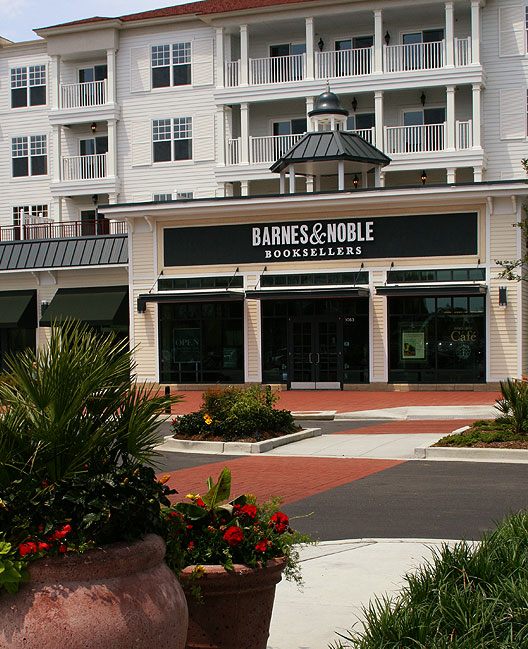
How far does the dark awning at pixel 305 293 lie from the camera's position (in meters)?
29.6

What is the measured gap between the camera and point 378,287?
2958cm

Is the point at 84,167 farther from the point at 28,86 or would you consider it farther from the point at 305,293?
the point at 305,293

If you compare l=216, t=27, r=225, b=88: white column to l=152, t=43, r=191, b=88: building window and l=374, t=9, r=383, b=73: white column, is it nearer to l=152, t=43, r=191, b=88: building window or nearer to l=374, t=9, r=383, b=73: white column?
l=152, t=43, r=191, b=88: building window

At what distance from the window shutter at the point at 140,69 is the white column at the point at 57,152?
14.1 ft

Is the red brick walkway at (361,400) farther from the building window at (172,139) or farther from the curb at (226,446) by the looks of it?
the building window at (172,139)

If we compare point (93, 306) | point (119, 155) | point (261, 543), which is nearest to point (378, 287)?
point (93, 306)

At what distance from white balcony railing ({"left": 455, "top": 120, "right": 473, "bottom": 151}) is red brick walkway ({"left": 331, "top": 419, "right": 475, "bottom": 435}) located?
64.1ft

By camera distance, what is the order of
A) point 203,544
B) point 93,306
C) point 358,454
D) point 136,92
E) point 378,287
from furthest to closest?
1. point 136,92
2. point 93,306
3. point 378,287
4. point 358,454
5. point 203,544

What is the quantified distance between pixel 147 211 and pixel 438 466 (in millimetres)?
21063

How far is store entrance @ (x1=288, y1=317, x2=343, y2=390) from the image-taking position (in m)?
30.8

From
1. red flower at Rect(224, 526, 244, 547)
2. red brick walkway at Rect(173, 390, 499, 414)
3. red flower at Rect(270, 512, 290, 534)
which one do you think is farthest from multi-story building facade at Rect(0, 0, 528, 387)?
red flower at Rect(224, 526, 244, 547)

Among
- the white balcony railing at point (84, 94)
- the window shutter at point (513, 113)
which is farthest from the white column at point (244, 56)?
the window shutter at point (513, 113)

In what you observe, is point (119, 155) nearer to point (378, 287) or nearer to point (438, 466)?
point (378, 287)

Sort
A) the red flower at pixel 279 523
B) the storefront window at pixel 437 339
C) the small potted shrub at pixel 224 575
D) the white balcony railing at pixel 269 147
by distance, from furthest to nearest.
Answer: the white balcony railing at pixel 269 147 < the storefront window at pixel 437 339 < the red flower at pixel 279 523 < the small potted shrub at pixel 224 575
